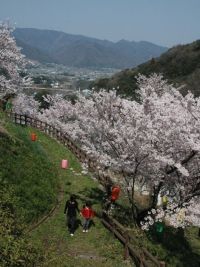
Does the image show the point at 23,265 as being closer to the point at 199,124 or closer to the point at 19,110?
the point at 199,124

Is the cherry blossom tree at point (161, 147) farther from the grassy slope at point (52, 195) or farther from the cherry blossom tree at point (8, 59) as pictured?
the cherry blossom tree at point (8, 59)

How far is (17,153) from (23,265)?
19050 millimetres

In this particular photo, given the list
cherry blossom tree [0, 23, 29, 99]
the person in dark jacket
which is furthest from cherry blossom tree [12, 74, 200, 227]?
cherry blossom tree [0, 23, 29, 99]

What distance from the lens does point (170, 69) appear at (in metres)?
126

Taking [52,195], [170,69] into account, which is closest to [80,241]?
[52,195]

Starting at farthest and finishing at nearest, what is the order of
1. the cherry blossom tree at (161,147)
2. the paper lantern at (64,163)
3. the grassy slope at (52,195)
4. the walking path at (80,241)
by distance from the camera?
the paper lantern at (64,163), the cherry blossom tree at (161,147), the grassy slope at (52,195), the walking path at (80,241)

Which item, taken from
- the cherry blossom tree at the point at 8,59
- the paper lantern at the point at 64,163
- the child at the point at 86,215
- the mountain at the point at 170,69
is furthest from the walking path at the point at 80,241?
the mountain at the point at 170,69

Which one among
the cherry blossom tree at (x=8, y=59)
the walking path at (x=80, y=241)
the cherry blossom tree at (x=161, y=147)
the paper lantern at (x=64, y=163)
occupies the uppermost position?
the cherry blossom tree at (x=8, y=59)

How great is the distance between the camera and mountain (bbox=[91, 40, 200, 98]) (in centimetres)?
11982

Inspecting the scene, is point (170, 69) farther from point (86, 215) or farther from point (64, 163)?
point (86, 215)

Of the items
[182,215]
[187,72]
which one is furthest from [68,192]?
[187,72]

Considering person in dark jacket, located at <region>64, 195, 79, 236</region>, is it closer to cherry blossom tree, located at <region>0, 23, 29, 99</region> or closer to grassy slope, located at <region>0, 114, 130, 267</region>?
grassy slope, located at <region>0, 114, 130, 267</region>

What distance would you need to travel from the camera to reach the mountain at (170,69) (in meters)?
120

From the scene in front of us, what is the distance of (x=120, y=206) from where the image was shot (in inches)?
1122
